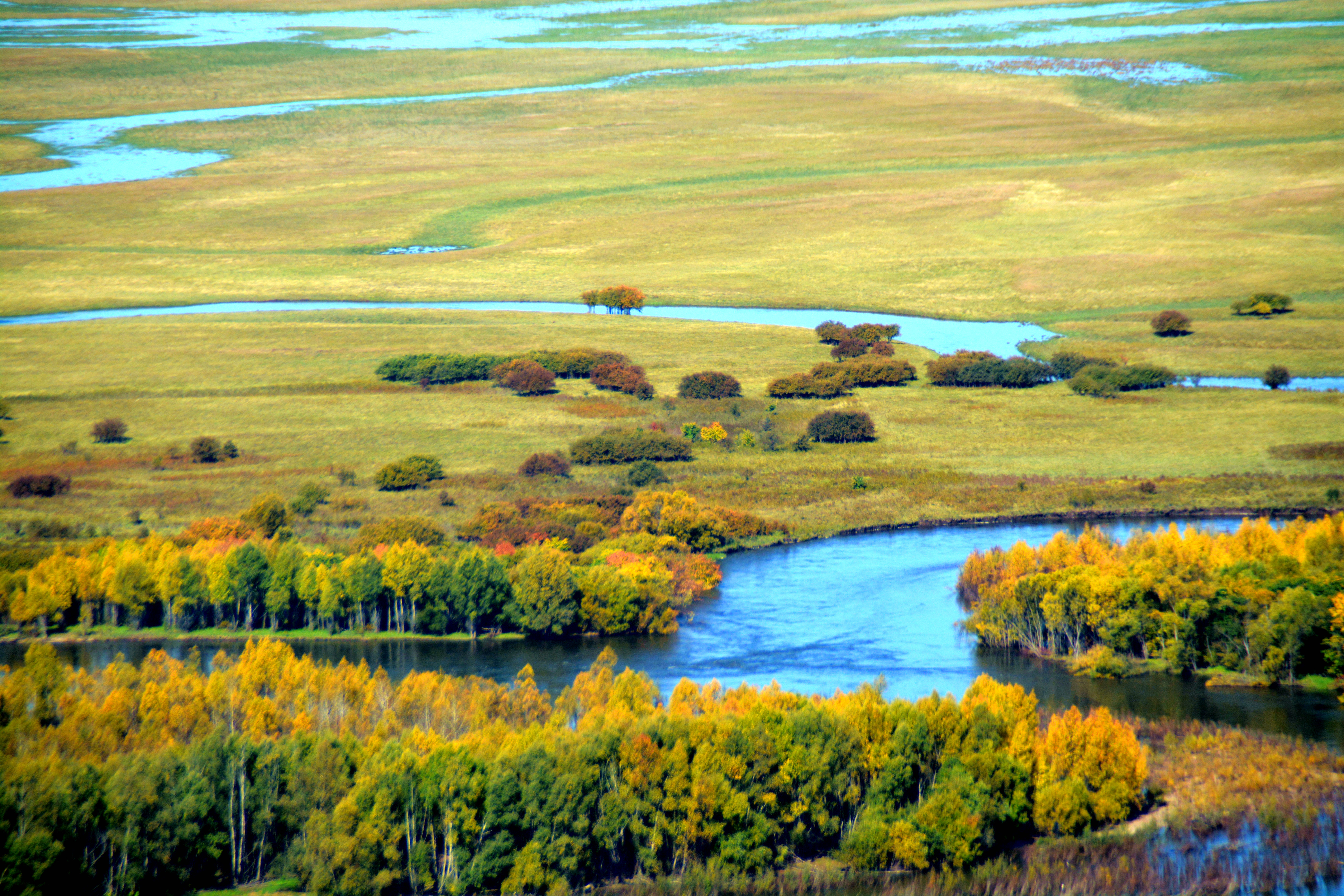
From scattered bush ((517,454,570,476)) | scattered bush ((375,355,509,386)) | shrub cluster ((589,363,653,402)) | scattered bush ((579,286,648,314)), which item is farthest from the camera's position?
scattered bush ((579,286,648,314))

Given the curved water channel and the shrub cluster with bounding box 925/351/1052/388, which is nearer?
the curved water channel

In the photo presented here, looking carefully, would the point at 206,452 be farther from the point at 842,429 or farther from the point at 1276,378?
the point at 1276,378

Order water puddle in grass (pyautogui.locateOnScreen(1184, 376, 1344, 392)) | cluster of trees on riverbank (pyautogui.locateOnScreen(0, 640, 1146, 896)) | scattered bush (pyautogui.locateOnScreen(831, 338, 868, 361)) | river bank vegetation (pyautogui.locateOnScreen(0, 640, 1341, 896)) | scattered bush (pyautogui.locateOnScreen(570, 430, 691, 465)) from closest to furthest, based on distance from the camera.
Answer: cluster of trees on riverbank (pyautogui.locateOnScreen(0, 640, 1146, 896)), river bank vegetation (pyautogui.locateOnScreen(0, 640, 1341, 896)), scattered bush (pyautogui.locateOnScreen(570, 430, 691, 465)), water puddle in grass (pyautogui.locateOnScreen(1184, 376, 1344, 392)), scattered bush (pyautogui.locateOnScreen(831, 338, 868, 361))

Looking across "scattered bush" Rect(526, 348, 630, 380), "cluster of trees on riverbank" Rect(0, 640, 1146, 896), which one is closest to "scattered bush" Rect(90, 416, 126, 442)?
"scattered bush" Rect(526, 348, 630, 380)

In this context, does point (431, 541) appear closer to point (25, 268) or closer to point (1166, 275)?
point (1166, 275)

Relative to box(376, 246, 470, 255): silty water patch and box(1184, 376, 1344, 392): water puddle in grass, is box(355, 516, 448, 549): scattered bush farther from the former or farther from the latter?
box(376, 246, 470, 255): silty water patch

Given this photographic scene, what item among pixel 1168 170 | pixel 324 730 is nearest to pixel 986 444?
pixel 324 730

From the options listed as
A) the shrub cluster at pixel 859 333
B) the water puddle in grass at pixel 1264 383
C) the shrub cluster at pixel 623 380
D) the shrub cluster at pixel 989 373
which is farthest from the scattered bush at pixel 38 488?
the water puddle in grass at pixel 1264 383

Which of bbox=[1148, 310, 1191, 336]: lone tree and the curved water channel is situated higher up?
bbox=[1148, 310, 1191, 336]: lone tree
